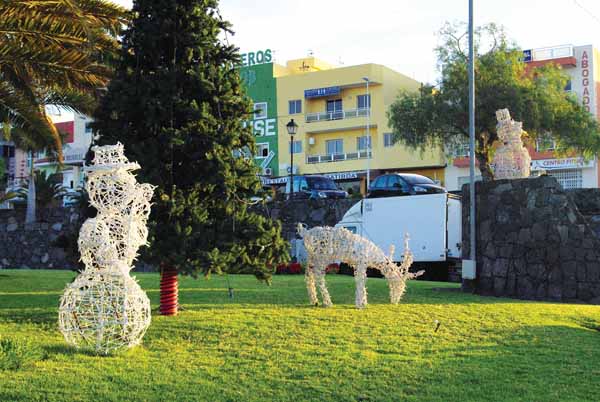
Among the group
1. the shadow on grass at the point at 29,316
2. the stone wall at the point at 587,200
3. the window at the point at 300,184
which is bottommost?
the shadow on grass at the point at 29,316

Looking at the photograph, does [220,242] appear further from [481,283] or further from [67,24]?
[481,283]

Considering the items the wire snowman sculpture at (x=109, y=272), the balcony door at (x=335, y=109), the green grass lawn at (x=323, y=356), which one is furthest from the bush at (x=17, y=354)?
the balcony door at (x=335, y=109)

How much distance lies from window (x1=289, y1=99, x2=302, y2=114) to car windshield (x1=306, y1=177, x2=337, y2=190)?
1987cm

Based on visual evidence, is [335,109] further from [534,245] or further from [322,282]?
[322,282]

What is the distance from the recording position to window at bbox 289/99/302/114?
5322 centimetres

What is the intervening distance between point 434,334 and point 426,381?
2226 millimetres

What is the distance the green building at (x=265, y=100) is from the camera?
53.3 m

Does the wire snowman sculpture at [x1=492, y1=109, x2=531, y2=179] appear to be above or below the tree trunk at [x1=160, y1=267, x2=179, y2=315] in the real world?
above

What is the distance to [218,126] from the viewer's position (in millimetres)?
10297

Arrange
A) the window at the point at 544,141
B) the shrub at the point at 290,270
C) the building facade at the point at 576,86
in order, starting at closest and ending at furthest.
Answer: the shrub at the point at 290,270, the window at the point at 544,141, the building facade at the point at 576,86

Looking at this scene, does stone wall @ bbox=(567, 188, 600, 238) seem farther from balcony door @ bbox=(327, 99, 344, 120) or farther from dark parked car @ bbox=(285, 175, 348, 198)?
balcony door @ bbox=(327, 99, 344, 120)

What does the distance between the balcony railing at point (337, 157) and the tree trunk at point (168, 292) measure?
1589 inches

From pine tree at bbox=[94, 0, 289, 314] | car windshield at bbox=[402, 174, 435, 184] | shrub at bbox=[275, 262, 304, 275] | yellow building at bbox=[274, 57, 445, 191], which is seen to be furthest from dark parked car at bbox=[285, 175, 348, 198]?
pine tree at bbox=[94, 0, 289, 314]

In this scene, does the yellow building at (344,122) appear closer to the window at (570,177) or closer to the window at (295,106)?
the window at (295,106)
